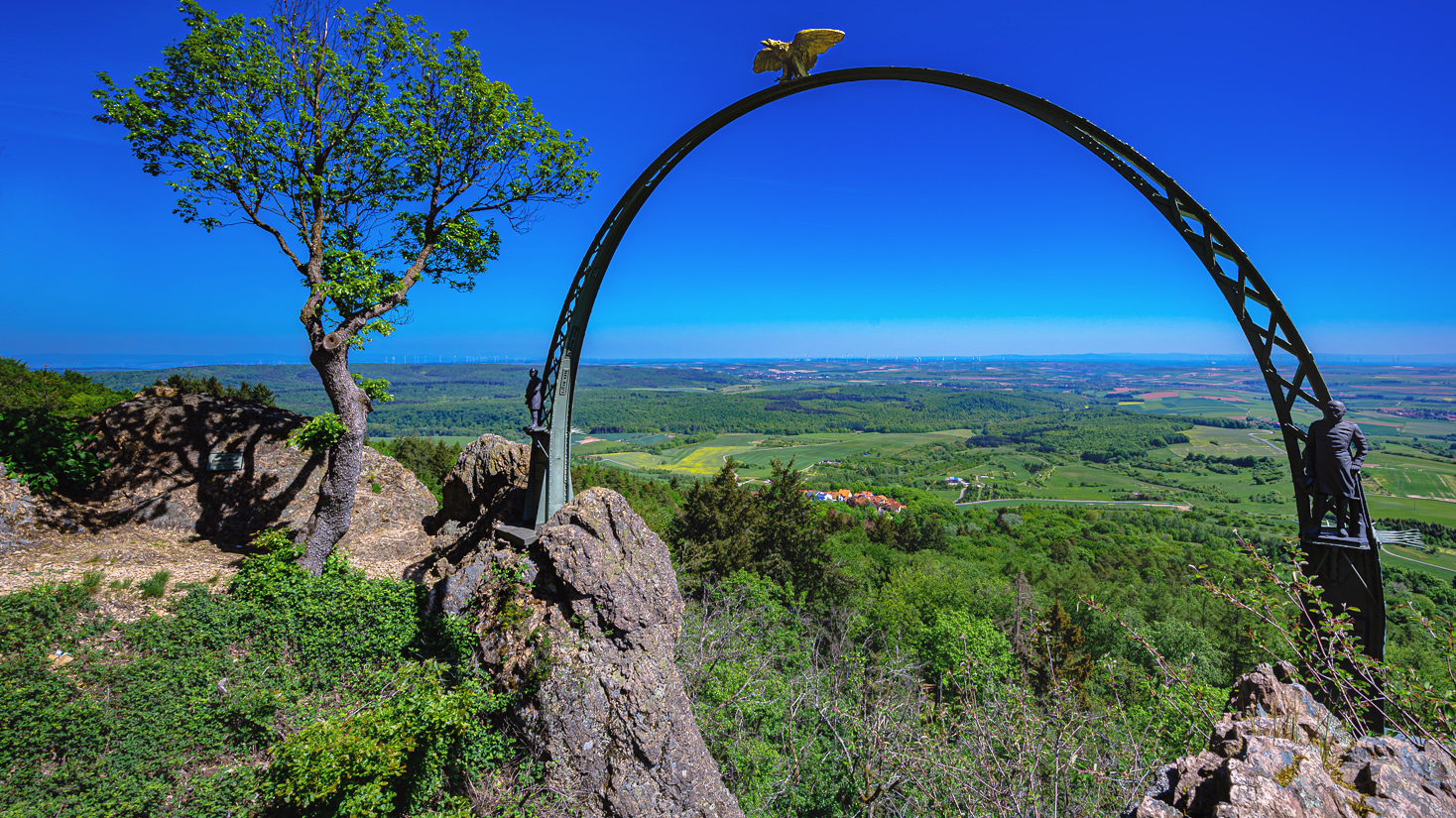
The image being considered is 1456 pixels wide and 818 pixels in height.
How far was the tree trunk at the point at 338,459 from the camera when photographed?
9.38 m

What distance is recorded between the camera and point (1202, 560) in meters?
43.5

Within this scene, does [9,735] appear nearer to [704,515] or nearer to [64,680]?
[64,680]

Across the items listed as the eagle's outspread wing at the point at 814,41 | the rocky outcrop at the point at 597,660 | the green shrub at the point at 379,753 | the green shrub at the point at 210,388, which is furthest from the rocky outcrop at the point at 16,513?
the eagle's outspread wing at the point at 814,41

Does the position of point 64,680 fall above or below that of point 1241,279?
below

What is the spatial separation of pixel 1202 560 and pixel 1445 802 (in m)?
55.9

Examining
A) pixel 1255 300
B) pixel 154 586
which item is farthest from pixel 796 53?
pixel 154 586

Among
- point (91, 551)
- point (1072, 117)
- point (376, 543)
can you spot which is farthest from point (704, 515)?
point (1072, 117)

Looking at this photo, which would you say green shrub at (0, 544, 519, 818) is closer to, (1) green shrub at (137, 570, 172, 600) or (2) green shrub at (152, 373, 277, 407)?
(1) green shrub at (137, 570, 172, 600)

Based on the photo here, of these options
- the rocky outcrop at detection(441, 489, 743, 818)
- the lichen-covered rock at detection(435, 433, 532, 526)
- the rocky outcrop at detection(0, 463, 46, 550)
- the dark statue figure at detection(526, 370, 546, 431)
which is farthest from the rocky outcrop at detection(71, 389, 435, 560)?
the dark statue figure at detection(526, 370, 546, 431)

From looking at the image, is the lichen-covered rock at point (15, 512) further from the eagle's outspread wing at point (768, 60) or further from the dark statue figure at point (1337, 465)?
the dark statue figure at point (1337, 465)

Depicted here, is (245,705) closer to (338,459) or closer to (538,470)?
(338,459)

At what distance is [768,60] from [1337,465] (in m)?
6.11

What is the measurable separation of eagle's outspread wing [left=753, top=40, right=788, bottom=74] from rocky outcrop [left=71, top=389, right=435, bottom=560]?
1187 centimetres

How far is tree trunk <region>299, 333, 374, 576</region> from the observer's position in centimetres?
938
